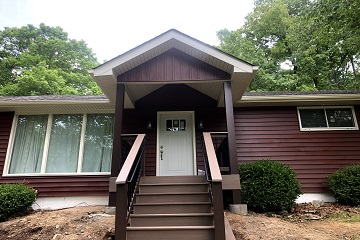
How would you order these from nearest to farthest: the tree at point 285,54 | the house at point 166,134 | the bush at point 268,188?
the bush at point 268,188 < the house at point 166,134 < the tree at point 285,54

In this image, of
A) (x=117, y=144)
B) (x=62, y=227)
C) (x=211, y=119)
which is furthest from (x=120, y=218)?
(x=211, y=119)

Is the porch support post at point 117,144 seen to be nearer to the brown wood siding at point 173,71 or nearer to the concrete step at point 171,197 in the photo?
the brown wood siding at point 173,71

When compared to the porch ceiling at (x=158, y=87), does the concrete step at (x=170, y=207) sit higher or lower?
lower

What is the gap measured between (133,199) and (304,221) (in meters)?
3.33

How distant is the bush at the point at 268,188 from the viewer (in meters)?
4.93

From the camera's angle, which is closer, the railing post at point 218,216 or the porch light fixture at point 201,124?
the railing post at point 218,216

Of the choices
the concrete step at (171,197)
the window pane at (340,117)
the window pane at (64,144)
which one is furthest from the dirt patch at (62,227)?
the window pane at (340,117)

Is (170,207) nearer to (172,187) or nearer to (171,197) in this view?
(171,197)

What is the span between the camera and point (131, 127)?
21.5ft

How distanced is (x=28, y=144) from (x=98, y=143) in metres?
1.87

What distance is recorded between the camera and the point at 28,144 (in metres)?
6.41

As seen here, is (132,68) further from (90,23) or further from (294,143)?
(90,23)

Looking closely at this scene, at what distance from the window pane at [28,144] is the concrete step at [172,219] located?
4.00 m

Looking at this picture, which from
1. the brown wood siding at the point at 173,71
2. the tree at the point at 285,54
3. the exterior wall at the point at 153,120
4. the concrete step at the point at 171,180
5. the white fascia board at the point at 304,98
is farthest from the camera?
the tree at the point at 285,54
